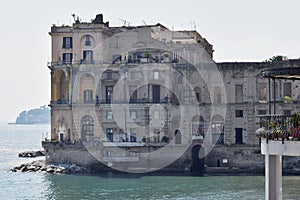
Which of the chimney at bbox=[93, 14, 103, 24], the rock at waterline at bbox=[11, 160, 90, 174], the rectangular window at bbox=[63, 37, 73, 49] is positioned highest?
the chimney at bbox=[93, 14, 103, 24]

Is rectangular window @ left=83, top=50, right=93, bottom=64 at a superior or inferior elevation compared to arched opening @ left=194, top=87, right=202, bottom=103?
superior

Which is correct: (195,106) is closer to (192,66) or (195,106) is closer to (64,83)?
(192,66)

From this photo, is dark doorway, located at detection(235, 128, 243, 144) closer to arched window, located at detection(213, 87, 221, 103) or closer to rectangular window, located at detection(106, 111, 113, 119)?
arched window, located at detection(213, 87, 221, 103)

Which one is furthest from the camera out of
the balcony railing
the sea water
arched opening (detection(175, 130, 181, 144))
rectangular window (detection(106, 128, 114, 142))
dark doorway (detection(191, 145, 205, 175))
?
rectangular window (detection(106, 128, 114, 142))

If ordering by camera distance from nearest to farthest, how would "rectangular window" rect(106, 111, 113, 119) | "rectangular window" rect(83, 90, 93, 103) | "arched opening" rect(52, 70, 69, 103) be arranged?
1. "rectangular window" rect(106, 111, 113, 119)
2. "rectangular window" rect(83, 90, 93, 103)
3. "arched opening" rect(52, 70, 69, 103)

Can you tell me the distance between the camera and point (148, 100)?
7619 centimetres

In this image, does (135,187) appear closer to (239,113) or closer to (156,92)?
(156,92)

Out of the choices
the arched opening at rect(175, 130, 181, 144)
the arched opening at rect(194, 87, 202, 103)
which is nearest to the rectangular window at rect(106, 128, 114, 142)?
the arched opening at rect(175, 130, 181, 144)

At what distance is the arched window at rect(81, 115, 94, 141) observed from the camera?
255ft

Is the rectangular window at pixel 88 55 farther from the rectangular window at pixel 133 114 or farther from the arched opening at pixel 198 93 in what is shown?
the arched opening at pixel 198 93

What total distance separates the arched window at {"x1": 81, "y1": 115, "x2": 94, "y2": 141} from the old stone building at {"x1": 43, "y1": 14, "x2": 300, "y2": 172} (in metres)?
0.11

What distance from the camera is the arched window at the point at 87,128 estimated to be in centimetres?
7769

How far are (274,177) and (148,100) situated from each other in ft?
174

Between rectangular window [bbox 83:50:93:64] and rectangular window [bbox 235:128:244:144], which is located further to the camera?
rectangular window [bbox 83:50:93:64]
